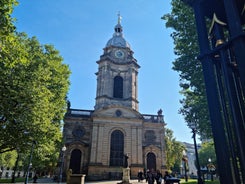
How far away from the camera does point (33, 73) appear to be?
15.2m

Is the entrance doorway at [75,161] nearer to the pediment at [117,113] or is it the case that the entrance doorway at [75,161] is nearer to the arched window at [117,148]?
the arched window at [117,148]

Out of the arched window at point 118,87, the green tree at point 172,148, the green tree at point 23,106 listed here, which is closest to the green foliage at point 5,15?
the green tree at point 23,106

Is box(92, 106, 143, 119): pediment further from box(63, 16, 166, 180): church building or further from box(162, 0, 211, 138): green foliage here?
box(162, 0, 211, 138): green foliage

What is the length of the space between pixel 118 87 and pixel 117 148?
11.0 m

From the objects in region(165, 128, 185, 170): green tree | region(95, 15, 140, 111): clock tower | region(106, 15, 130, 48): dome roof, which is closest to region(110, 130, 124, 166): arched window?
region(95, 15, 140, 111): clock tower

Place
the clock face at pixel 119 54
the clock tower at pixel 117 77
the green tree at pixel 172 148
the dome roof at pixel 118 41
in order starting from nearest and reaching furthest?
the clock tower at pixel 117 77
the clock face at pixel 119 54
the dome roof at pixel 118 41
the green tree at pixel 172 148

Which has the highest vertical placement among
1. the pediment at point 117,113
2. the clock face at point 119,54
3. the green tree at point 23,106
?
the clock face at point 119,54

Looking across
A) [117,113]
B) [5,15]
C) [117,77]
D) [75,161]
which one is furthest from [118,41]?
[5,15]

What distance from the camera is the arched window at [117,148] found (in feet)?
98.5

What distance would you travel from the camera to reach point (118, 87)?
36438 millimetres

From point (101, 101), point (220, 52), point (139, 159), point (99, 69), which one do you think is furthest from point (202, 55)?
point (99, 69)

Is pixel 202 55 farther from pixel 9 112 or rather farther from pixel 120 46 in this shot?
pixel 120 46

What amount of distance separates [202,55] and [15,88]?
1383 cm

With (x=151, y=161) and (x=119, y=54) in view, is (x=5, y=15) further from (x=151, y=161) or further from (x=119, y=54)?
(x=119, y=54)
